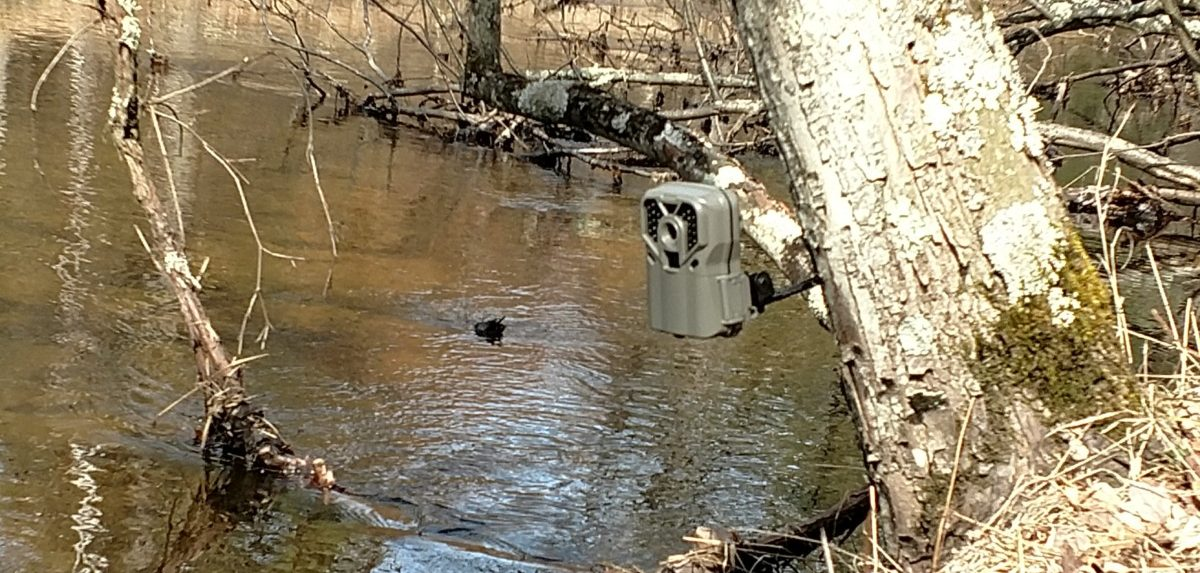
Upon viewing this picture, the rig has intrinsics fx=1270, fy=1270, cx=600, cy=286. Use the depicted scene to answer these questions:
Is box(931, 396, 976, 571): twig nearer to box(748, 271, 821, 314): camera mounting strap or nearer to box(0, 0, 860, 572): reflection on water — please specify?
box(748, 271, 821, 314): camera mounting strap

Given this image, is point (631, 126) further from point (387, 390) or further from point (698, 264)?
point (387, 390)

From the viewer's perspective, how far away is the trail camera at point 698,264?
1954mm

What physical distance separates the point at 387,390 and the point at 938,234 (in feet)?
13.0

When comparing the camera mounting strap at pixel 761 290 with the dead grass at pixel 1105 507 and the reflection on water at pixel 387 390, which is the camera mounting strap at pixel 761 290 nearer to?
the dead grass at pixel 1105 507

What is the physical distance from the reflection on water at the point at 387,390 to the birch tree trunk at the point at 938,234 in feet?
7.80

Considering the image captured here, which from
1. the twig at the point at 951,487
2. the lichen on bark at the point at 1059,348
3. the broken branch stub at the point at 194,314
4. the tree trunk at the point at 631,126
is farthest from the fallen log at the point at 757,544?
the broken branch stub at the point at 194,314

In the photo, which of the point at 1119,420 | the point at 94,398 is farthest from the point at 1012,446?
the point at 94,398

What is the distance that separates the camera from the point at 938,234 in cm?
188

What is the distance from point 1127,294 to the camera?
22.4ft

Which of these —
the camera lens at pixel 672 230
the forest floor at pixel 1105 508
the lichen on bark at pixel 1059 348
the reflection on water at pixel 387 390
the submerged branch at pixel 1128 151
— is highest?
the submerged branch at pixel 1128 151

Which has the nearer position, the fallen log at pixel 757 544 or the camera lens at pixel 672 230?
the camera lens at pixel 672 230

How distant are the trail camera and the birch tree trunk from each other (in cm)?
13

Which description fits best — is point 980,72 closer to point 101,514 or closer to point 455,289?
point 101,514

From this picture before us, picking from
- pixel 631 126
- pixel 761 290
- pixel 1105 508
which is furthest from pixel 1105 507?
pixel 631 126
